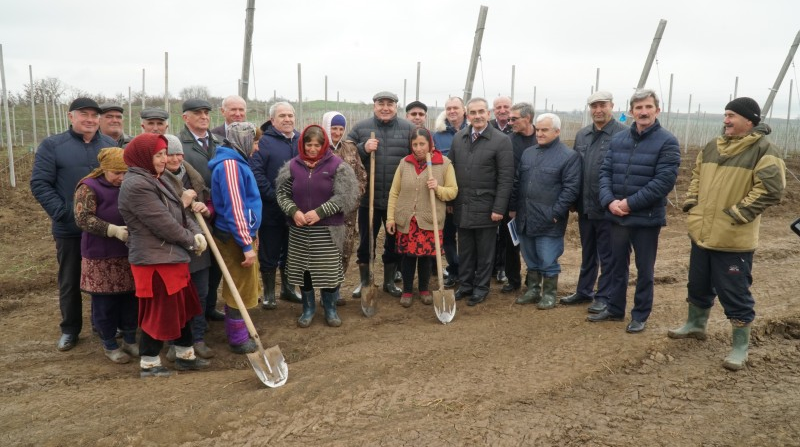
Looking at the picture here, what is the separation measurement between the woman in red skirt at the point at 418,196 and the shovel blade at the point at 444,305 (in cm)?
42

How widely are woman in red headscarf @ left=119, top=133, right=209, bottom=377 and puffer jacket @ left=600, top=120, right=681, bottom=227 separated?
3.01m

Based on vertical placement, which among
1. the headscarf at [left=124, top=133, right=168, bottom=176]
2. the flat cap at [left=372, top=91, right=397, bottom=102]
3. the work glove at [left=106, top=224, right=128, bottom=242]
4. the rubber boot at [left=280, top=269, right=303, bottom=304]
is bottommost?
the rubber boot at [left=280, top=269, right=303, bottom=304]

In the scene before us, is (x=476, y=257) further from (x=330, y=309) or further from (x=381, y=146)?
(x=330, y=309)

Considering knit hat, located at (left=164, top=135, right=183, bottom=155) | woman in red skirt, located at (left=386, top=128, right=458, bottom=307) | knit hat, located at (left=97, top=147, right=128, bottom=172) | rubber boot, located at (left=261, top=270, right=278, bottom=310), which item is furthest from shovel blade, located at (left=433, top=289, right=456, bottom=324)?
knit hat, located at (left=97, top=147, right=128, bottom=172)

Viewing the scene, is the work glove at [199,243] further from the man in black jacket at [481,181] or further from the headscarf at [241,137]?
the man in black jacket at [481,181]

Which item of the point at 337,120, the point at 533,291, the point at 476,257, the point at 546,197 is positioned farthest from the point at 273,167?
the point at 533,291

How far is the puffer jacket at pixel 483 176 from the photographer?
4734 millimetres

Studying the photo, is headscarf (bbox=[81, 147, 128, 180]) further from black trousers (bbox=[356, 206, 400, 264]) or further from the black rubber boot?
black trousers (bbox=[356, 206, 400, 264])

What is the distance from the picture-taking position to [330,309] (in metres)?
4.61

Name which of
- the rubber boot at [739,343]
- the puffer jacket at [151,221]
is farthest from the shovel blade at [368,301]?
the rubber boot at [739,343]

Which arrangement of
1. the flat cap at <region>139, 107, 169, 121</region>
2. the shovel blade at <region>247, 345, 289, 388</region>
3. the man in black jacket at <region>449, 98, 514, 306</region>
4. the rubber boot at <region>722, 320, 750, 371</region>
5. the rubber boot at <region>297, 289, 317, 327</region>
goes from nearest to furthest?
the shovel blade at <region>247, 345, 289, 388</region>, the rubber boot at <region>722, 320, 750, 371</region>, the flat cap at <region>139, 107, 169, 121</region>, the rubber boot at <region>297, 289, 317, 327</region>, the man in black jacket at <region>449, 98, 514, 306</region>

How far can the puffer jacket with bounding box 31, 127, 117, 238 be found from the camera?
389 cm

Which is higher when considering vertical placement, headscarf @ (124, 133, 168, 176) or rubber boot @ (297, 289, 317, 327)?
headscarf @ (124, 133, 168, 176)

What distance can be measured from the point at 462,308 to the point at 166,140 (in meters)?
2.88
